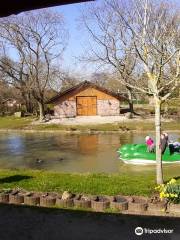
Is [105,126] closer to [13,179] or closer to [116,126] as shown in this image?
[116,126]

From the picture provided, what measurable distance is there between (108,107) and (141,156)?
91.9ft

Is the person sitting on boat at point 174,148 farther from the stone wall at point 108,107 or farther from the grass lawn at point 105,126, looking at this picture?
the stone wall at point 108,107

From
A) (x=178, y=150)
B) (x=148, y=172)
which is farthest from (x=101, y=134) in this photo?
(x=148, y=172)

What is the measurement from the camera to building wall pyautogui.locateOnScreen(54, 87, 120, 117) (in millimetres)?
48000

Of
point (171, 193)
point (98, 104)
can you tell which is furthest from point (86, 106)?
point (171, 193)

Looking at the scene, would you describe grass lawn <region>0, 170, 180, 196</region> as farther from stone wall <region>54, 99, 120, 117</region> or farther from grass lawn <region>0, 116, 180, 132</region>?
stone wall <region>54, 99, 120, 117</region>

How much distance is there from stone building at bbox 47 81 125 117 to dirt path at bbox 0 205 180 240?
3775 centimetres

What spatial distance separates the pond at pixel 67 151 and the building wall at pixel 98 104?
10.8 meters

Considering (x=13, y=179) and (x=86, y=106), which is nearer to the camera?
(x=13, y=179)

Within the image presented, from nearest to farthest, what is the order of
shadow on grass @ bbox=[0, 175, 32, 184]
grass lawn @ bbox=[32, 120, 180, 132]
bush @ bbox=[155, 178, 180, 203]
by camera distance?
bush @ bbox=[155, 178, 180, 203]
shadow on grass @ bbox=[0, 175, 32, 184]
grass lawn @ bbox=[32, 120, 180, 132]

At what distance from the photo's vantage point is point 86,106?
160ft

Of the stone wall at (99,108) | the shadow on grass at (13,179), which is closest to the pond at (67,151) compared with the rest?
the shadow on grass at (13,179)

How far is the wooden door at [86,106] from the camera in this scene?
48.8m

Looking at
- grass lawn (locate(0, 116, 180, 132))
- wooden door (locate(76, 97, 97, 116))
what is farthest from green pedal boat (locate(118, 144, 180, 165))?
wooden door (locate(76, 97, 97, 116))
